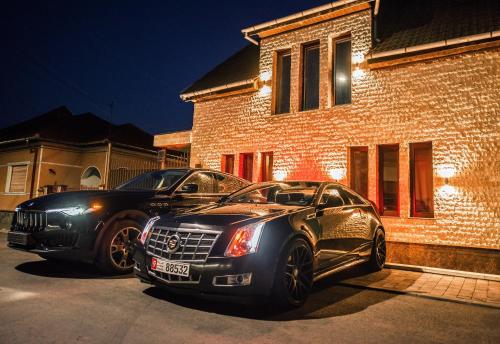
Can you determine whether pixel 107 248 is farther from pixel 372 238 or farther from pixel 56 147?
pixel 56 147

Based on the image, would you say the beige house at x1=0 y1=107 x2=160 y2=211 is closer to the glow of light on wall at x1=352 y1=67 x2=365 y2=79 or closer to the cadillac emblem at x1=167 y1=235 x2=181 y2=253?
the glow of light on wall at x1=352 y1=67 x2=365 y2=79

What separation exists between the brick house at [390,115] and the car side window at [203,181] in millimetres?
3508

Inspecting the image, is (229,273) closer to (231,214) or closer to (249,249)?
(249,249)

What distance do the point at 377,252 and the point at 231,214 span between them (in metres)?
3.42

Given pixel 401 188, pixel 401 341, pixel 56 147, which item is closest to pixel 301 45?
pixel 401 188

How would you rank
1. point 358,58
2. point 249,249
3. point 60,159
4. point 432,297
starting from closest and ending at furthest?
point 249,249 → point 432,297 → point 358,58 → point 60,159

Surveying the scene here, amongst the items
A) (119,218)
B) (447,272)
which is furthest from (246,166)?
(447,272)

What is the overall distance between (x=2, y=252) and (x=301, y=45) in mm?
9139

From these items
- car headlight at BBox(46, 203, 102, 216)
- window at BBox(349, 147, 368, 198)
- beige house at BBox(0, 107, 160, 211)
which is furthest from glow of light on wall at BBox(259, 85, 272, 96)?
beige house at BBox(0, 107, 160, 211)

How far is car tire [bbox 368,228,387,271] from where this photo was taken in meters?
5.89

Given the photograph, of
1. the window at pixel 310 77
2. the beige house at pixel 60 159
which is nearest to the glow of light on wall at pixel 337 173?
the window at pixel 310 77

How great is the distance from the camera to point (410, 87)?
7.90 m

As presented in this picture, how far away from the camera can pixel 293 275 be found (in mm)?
3707

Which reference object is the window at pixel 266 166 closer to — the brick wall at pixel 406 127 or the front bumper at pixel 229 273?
the brick wall at pixel 406 127
